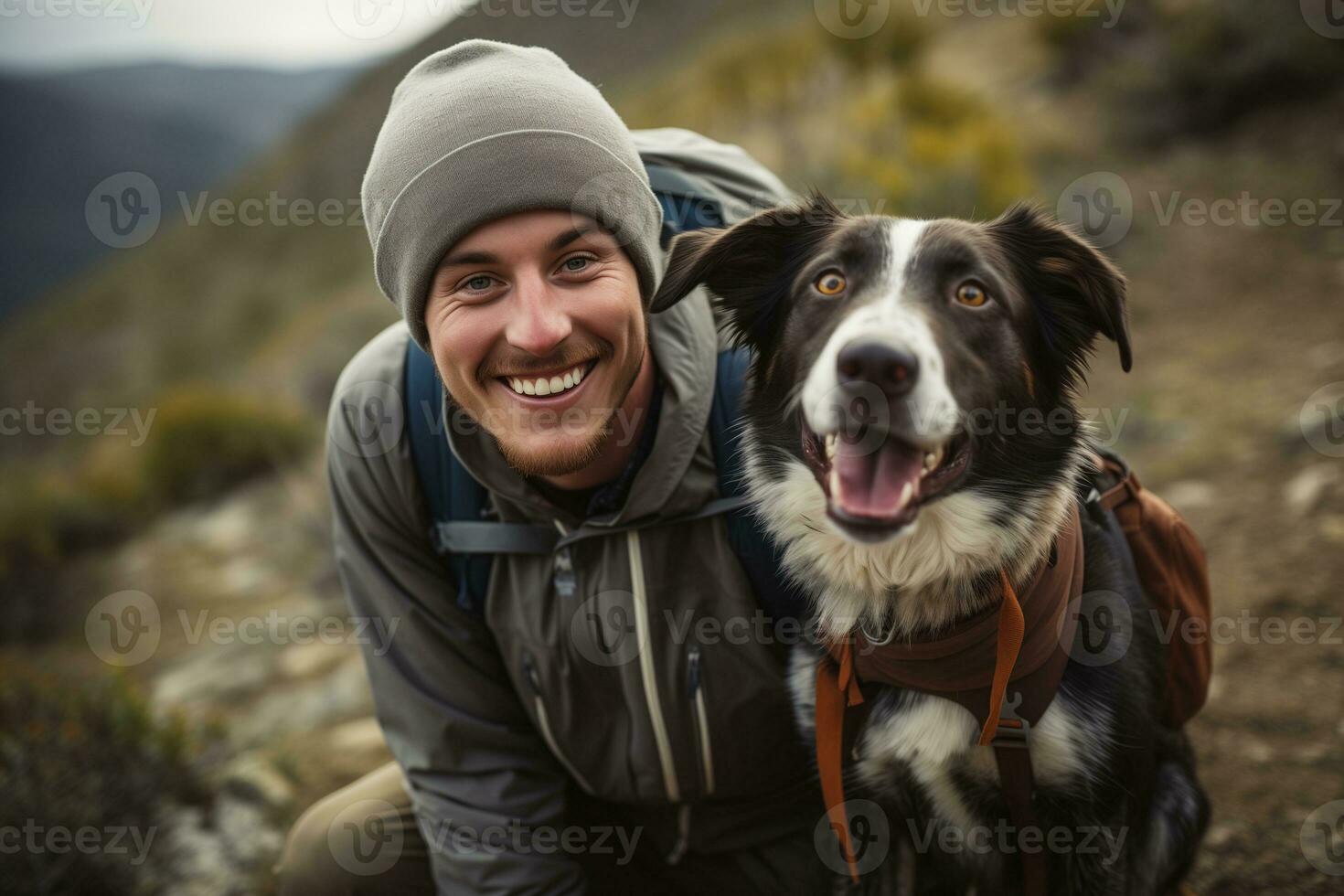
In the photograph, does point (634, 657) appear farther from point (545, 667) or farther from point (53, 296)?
point (53, 296)

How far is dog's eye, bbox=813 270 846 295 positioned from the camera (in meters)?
2.00

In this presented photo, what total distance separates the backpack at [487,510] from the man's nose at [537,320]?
37 centimetres

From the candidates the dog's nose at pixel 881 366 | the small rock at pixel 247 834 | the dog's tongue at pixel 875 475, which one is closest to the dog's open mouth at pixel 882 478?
the dog's tongue at pixel 875 475

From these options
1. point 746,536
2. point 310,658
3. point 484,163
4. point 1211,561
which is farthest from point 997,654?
point 310,658

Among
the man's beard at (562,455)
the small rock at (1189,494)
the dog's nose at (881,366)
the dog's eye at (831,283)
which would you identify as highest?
the dog's eye at (831,283)

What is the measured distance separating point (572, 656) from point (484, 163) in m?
1.26

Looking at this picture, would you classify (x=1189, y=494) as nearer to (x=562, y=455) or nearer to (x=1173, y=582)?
(x=1173, y=582)

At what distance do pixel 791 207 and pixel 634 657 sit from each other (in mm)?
1213

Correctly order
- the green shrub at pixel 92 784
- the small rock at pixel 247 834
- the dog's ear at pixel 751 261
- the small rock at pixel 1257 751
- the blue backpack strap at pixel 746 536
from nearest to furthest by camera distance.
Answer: the dog's ear at pixel 751 261 < the blue backpack strap at pixel 746 536 < the small rock at pixel 1257 751 < the green shrub at pixel 92 784 < the small rock at pixel 247 834

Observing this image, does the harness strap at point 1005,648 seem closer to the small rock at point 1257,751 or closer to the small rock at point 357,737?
the small rock at point 1257,751

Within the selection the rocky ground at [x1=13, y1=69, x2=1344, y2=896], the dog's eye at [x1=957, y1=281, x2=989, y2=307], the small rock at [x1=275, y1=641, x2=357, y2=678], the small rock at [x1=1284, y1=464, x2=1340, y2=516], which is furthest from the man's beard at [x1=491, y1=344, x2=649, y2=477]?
the small rock at [x1=1284, y1=464, x2=1340, y2=516]

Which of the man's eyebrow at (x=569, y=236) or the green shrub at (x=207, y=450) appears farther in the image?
the green shrub at (x=207, y=450)

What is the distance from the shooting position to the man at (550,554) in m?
Result: 2.08

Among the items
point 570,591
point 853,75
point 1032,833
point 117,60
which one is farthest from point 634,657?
point 117,60
